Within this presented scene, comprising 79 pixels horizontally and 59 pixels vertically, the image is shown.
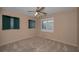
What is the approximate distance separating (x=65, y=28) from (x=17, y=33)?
0.97 m

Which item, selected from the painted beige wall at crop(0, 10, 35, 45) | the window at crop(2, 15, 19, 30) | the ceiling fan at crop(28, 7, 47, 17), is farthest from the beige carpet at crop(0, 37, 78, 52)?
the ceiling fan at crop(28, 7, 47, 17)

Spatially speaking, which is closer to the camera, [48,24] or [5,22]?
[5,22]

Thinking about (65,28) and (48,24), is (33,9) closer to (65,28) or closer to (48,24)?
(48,24)

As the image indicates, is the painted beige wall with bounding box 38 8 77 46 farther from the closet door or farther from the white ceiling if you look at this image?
the closet door

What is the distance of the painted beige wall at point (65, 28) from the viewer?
2.17 meters

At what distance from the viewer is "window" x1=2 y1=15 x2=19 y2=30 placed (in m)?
2.15

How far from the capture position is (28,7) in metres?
2.19

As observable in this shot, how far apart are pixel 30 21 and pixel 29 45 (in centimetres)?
49

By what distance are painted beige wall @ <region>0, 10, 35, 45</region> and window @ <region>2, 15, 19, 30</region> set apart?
0.07 m

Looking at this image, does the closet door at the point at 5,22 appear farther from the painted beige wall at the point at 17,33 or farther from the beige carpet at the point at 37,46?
the beige carpet at the point at 37,46

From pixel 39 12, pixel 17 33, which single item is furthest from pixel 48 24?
pixel 17 33

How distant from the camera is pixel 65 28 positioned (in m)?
2.22
